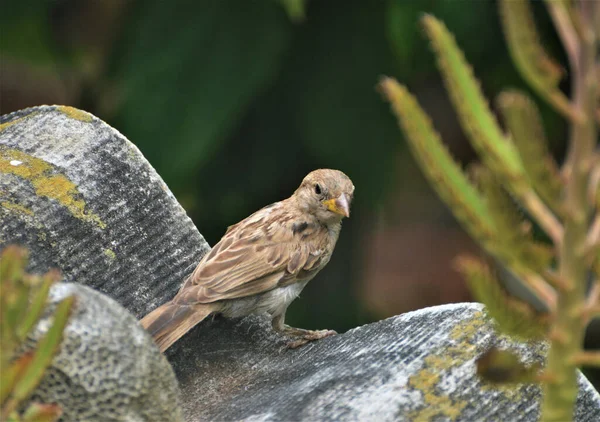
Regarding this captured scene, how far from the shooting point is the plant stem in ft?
4.98

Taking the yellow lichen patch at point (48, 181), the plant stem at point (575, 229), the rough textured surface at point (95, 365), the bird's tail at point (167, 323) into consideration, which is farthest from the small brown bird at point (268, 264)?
the plant stem at point (575, 229)

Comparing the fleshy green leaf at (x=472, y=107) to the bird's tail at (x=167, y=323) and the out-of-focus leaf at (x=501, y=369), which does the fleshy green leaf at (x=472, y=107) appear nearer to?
the out-of-focus leaf at (x=501, y=369)

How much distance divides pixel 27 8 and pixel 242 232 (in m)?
2.20

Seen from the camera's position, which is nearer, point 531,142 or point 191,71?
point 531,142

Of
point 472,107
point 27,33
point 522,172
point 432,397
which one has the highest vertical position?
point 27,33

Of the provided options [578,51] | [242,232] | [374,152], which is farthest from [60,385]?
[374,152]

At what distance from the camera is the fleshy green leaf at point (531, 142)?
4.62 ft

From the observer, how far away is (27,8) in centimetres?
557

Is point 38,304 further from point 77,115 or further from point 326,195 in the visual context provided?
point 326,195

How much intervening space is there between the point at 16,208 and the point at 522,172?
181 centimetres

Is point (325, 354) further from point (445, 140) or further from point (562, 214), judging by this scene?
point (445, 140)

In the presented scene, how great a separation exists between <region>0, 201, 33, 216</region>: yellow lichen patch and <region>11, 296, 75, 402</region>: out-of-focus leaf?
130 centimetres

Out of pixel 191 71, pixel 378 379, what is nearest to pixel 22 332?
pixel 378 379

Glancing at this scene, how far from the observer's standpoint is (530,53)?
147 cm
